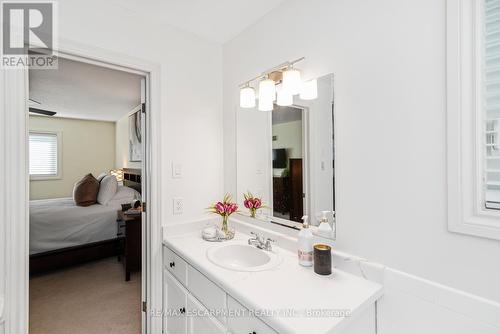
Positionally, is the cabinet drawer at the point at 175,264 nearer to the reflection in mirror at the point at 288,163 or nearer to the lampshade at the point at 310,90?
the reflection in mirror at the point at 288,163

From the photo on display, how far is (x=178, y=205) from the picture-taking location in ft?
6.03

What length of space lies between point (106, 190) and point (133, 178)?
989 millimetres

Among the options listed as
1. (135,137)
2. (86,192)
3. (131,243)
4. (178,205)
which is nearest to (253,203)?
(178,205)

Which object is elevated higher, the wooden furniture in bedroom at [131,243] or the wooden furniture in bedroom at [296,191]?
the wooden furniture in bedroom at [296,191]

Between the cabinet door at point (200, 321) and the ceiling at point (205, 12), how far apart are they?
5.84 feet

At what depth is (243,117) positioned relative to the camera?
188cm

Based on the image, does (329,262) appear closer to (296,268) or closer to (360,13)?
(296,268)

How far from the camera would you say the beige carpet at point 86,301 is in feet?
6.66

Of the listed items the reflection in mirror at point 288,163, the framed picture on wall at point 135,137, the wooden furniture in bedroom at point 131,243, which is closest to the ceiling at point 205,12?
the reflection in mirror at point 288,163

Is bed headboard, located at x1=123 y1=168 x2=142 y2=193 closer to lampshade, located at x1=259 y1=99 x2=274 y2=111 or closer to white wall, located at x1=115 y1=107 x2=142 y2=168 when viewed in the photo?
white wall, located at x1=115 y1=107 x2=142 y2=168

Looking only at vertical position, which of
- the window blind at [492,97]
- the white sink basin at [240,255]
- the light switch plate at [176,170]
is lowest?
the white sink basin at [240,255]

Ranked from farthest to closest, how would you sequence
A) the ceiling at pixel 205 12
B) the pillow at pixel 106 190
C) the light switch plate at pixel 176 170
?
the pillow at pixel 106 190 → the light switch plate at pixel 176 170 → the ceiling at pixel 205 12

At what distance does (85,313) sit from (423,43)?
3.06m

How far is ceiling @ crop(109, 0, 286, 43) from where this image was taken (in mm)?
1559
